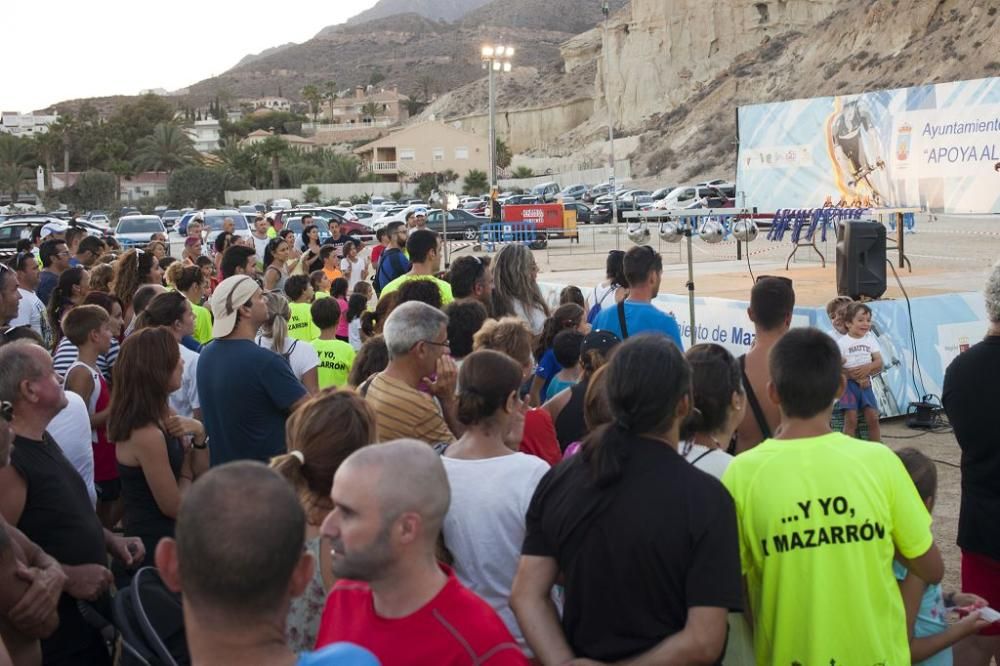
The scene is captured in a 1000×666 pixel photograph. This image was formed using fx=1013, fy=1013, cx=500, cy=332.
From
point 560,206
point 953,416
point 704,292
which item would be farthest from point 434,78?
point 953,416

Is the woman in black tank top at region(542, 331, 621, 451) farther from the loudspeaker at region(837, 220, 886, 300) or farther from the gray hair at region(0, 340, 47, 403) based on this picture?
the loudspeaker at region(837, 220, 886, 300)

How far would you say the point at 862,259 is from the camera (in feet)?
33.6

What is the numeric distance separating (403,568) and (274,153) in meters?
84.1

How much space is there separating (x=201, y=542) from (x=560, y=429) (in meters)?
2.77

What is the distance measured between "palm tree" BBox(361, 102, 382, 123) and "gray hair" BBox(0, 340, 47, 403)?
464 feet

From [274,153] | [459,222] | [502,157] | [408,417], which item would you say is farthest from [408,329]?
[502,157]

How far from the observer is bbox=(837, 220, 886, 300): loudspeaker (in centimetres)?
1014

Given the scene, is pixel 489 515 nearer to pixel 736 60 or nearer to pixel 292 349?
pixel 292 349

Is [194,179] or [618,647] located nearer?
[618,647]

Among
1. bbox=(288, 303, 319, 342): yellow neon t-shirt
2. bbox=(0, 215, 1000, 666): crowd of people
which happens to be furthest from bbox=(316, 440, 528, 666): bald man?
bbox=(288, 303, 319, 342): yellow neon t-shirt

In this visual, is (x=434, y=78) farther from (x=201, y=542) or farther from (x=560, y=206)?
(x=201, y=542)

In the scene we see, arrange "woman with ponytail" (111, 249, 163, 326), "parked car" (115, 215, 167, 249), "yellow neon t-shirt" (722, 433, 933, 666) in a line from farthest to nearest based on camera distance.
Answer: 1. "parked car" (115, 215, 167, 249)
2. "woman with ponytail" (111, 249, 163, 326)
3. "yellow neon t-shirt" (722, 433, 933, 666)

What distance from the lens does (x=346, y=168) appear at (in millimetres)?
82812

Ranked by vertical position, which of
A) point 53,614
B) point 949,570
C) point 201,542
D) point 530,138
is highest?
point 530,138
